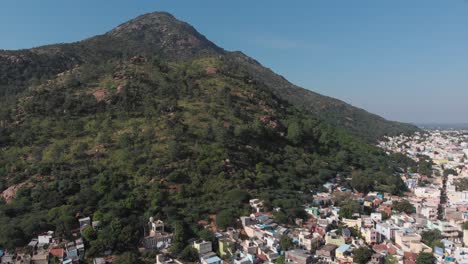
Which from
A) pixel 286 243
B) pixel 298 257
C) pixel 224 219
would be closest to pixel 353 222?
pixel 286 243

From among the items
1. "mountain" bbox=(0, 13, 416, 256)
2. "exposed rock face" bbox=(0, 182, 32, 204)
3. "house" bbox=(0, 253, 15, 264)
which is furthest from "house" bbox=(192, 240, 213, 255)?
"exposed rock face" bbox=(0, 182, 32, 204)

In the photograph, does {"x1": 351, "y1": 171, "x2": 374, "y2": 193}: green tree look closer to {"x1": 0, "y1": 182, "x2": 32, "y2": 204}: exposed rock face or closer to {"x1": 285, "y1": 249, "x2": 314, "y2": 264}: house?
{"x1": 285, "y1": 249, "x2": 314, "y2": 264}: house

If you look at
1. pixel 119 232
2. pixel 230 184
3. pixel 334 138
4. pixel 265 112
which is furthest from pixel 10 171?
pixel 334 138

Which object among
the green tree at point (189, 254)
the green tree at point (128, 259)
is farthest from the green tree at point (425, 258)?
the green tree at point (128, 259)

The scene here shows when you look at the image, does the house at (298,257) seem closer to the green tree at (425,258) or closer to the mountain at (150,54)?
the green tree at (425,258)

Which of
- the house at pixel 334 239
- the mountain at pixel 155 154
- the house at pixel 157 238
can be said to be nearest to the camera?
the house at pixel 157 238

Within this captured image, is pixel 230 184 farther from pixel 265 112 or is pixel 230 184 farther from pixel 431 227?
pixel 265 112
